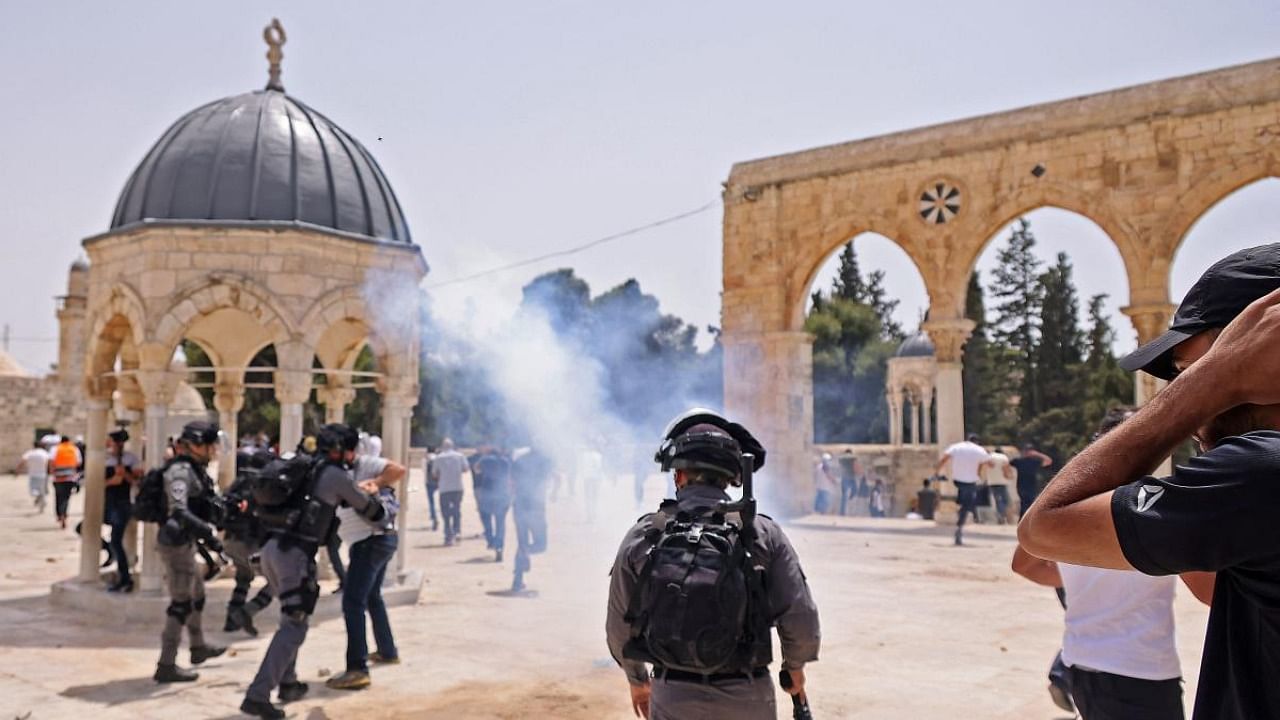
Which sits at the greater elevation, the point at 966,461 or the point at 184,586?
the point at 966,461

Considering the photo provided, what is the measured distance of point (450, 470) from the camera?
1518 cm

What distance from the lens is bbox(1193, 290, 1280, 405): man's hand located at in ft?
4.74

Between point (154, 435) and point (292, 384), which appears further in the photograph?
point (292, 384)

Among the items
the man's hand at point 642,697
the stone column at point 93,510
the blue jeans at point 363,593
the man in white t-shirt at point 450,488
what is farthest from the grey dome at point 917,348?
the man's hand at point 642,697

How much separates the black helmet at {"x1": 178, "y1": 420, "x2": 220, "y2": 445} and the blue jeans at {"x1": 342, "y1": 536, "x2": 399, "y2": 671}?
5.01 ft

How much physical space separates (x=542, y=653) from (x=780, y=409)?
12.6 m

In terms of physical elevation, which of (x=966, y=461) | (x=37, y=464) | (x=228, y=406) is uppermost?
(x=228, y=406)

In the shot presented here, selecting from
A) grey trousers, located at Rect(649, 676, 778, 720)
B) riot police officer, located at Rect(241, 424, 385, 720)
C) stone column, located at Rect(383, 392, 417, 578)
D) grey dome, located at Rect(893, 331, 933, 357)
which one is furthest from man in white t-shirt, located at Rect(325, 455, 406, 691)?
grey dome, located at Rect(893, 331, 933, 357)

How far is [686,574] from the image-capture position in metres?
2.95

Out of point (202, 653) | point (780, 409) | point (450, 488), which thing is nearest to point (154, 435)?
point (202, 653)

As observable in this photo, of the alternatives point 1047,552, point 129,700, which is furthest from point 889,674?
point 1047,552

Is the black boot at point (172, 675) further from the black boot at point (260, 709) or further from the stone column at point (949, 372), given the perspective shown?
the stone column at point (949, 372)

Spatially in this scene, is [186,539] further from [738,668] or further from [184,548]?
[738,668]

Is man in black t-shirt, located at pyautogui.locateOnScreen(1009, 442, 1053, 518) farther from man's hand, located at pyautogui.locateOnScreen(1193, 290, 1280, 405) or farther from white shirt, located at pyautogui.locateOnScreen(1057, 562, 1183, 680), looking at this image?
man's hand, located at pyautogui.locateOnScreen(1193, 290, 1280, 405)
